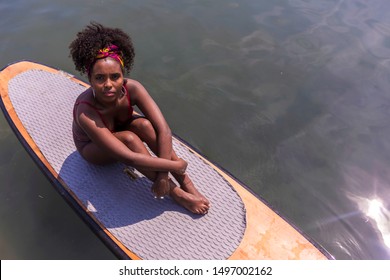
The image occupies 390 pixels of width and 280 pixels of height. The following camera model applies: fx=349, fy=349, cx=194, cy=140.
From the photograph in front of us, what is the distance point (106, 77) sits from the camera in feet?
8.95

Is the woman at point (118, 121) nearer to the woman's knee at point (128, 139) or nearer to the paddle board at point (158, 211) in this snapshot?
the woman's knee at point (128, 139)

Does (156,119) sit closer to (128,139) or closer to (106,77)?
(128,139)

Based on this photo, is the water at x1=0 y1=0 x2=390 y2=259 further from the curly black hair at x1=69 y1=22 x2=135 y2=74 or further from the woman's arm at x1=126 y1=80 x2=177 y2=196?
the curly black hair at x1=69 y1=22 x2=135 y2=74

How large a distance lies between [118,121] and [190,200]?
0.98 meters

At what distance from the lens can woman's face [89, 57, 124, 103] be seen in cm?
269

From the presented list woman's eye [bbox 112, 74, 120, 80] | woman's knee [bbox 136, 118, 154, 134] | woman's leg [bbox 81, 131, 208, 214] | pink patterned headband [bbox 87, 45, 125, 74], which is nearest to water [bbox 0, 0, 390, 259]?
woman's leg [bbox 81, 131, 208, 214]

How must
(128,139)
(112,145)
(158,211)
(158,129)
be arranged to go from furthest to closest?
(158,211) → (158,129) → (128,139) → (112,145)

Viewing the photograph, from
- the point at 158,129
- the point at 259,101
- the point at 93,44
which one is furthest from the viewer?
the point at 259,101

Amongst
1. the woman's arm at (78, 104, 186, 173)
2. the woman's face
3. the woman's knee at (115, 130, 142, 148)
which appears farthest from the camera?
the woman's knee at (115, 130, 142, 148)

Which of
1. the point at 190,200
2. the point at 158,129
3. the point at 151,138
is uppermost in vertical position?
the point at 158,129

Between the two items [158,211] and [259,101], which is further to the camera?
[259,101]

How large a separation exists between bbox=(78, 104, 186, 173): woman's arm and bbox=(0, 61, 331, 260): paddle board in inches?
17.7

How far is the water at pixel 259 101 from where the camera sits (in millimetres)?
3914

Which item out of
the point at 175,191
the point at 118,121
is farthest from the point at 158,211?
the point at 118,121
